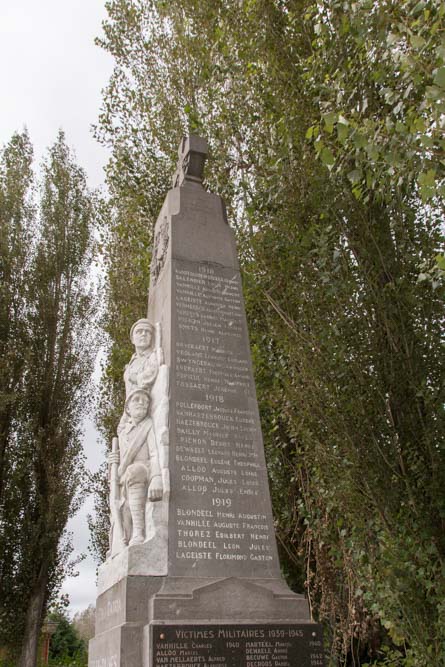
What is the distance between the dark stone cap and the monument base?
4.88 m

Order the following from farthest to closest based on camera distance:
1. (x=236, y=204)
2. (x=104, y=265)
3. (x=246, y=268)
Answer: (x=104, y=265)
(x=236, y=204)
(x=246, y=268)

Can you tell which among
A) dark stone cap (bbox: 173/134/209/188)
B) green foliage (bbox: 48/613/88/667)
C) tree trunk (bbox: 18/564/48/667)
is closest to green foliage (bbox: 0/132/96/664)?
tree trunk (bbox: 18/564/48/667)

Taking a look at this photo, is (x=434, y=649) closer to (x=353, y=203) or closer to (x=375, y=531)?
(x=375, y=531)

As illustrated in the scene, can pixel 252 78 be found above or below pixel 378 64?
above

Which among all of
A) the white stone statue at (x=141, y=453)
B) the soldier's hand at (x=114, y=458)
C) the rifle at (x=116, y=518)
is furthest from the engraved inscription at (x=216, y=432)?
the soldier's hand at (x=114, y=458)

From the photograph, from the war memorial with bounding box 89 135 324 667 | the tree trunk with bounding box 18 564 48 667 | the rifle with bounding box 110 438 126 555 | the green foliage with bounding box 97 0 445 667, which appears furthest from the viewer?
the tree trunk with bounding box 18 564 48 667

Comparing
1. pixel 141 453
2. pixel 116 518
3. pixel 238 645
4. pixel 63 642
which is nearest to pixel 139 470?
pixel 141 453

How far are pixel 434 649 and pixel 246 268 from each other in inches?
251

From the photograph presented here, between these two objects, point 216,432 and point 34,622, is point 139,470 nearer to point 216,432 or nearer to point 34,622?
point 216,432

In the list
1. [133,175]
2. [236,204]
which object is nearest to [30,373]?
[133,175]

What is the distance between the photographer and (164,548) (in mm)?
5797

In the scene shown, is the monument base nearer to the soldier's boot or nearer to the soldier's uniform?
the soldier's boot

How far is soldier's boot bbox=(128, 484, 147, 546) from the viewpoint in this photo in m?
5.99

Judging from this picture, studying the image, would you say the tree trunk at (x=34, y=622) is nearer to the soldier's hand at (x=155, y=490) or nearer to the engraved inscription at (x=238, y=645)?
the soldier's hand at (x=155, y=490)
